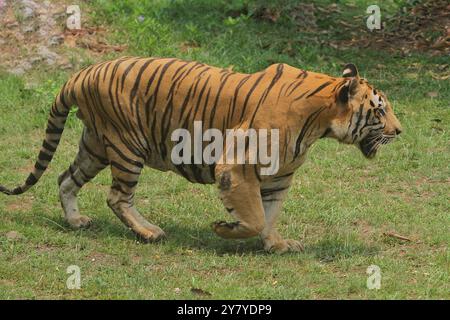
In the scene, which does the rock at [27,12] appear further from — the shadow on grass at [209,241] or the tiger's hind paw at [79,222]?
the tiger's hind paw at [79,222]

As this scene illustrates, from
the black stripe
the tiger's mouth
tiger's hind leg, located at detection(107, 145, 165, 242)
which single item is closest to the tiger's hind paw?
tiger's hind leg, located at detection(107, 145, 165, 242)

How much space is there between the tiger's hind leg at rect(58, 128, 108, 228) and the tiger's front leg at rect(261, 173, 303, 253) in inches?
51.5

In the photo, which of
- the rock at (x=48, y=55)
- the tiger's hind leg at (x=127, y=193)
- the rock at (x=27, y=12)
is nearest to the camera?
the tiger's hind leg at (x=127, y=193)

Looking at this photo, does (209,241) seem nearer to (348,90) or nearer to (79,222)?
(79,222)

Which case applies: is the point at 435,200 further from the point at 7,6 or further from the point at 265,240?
the point at 7,6

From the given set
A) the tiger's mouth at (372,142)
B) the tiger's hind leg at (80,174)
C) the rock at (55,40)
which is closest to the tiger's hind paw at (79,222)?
the tiger's hind leg at (80,174)

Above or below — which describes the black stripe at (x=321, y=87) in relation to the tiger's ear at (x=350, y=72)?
below

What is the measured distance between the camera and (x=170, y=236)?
730 centimetres

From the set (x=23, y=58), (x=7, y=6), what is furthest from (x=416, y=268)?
(x=7, y=6)

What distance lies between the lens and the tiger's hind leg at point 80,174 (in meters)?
7.41
